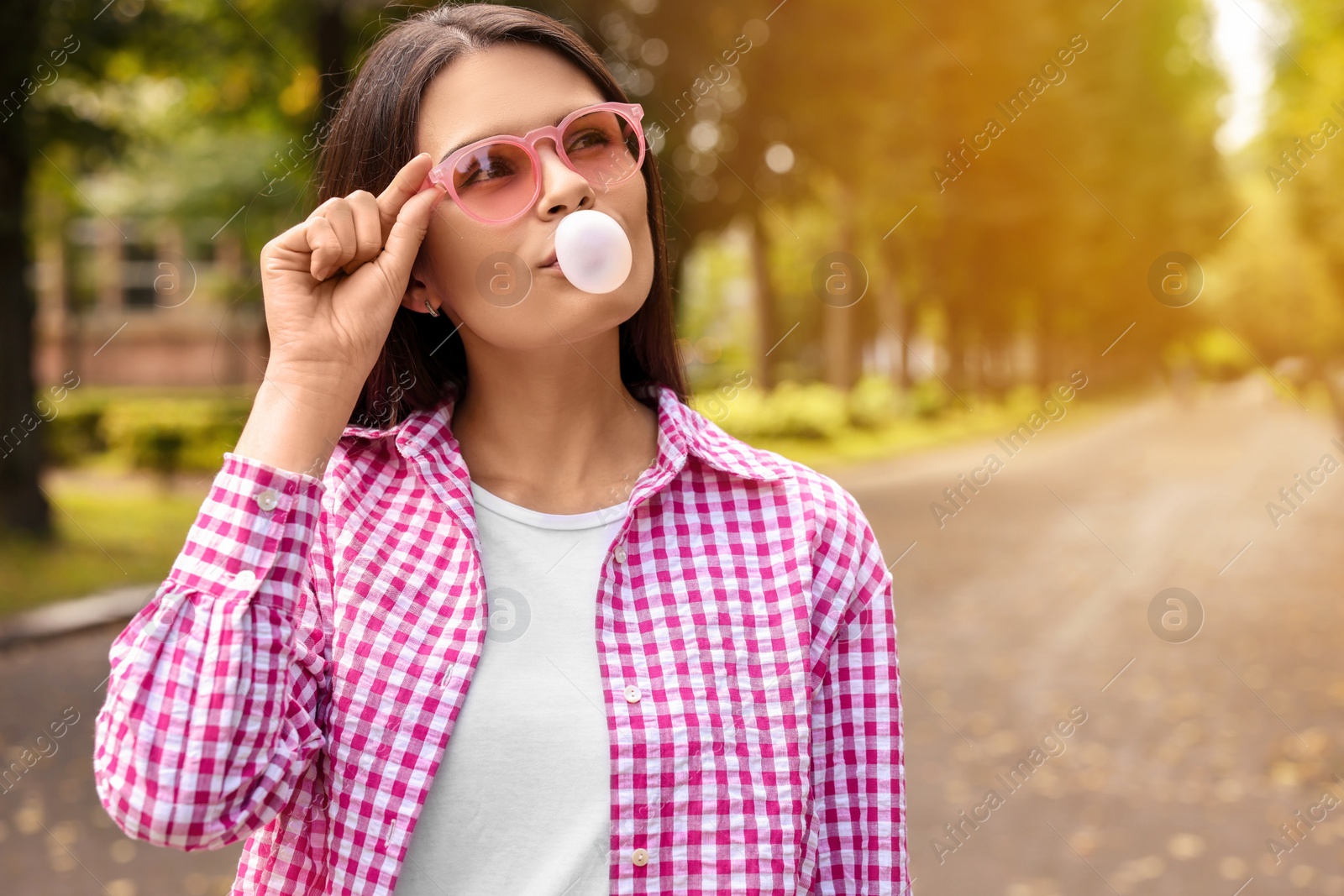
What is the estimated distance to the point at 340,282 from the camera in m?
1.74

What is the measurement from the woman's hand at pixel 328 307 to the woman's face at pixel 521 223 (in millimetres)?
80

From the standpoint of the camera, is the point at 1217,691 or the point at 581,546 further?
the point at 1217,691

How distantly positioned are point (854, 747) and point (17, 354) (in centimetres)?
1201

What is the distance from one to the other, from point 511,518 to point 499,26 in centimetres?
77

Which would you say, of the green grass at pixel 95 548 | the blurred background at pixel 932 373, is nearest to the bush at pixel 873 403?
the blurred background at pixel 932 373

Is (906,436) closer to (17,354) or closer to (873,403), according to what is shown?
(873,403)

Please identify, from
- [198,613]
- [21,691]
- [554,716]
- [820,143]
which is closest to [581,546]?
[554,716]

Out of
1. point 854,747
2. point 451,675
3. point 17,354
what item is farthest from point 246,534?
point 17,354

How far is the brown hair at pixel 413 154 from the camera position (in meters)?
1.88

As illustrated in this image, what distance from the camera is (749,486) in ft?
6.12

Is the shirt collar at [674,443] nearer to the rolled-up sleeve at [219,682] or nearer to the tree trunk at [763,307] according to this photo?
the rolled-up sleeve at [219,682]

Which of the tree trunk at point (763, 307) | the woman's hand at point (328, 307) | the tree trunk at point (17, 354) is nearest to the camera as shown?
the woman's hand at point (328, 307)

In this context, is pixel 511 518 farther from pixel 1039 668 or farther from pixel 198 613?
pixel 1039 668

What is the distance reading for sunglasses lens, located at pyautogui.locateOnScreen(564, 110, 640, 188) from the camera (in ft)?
5.98
